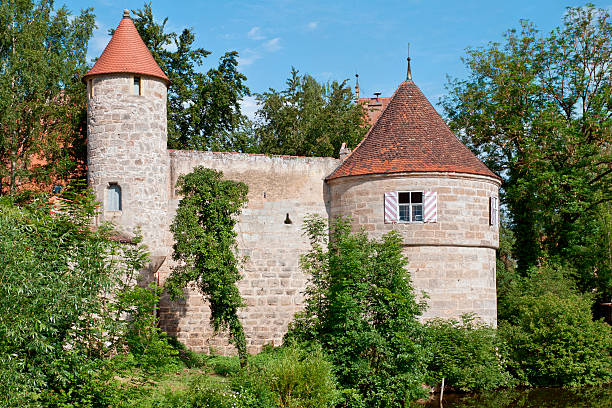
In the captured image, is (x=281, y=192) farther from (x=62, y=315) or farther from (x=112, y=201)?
(x=62, y=315)

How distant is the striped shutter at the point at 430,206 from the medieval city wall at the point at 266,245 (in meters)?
3.46

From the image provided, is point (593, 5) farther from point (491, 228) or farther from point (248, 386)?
point (248, 386)

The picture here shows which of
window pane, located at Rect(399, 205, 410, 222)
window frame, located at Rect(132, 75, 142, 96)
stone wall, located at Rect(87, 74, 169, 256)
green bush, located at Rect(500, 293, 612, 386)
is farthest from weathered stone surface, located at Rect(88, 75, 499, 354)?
green bush, located at Rect(500, 293, 612, 386)

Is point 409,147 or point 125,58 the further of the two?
point 409,147

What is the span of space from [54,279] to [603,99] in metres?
23.2

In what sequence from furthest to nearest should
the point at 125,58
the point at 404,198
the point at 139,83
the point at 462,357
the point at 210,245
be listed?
the point at 404,198 < the point at 139,83 < the point at 125,58 < the point at 462,357 < the point at 210,245

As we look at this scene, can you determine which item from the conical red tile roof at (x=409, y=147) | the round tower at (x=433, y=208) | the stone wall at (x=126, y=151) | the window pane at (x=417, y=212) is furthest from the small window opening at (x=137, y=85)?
the window pane at (x=417, y=212)

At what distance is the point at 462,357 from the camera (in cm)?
1902

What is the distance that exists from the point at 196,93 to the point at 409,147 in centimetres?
1286

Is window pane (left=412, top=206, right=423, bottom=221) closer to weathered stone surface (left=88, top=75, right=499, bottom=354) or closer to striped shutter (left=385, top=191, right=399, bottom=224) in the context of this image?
weathered stone surface (left=88, top=75, right=499, bottom=354)

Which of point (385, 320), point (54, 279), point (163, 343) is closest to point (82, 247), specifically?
point (54, 279)

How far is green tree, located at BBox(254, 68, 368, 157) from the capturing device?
34.2m

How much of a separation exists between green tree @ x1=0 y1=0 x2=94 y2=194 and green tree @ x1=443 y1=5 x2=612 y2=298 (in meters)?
16.4

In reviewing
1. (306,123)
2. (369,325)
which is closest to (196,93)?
(306,123)
